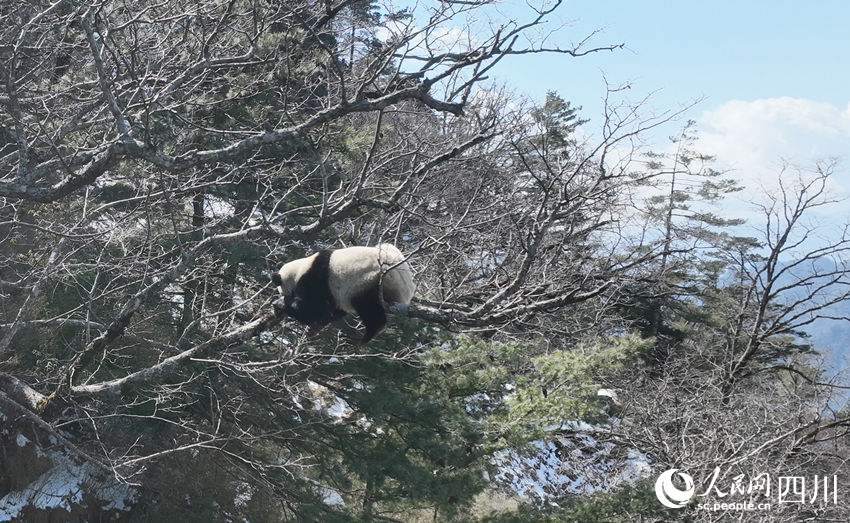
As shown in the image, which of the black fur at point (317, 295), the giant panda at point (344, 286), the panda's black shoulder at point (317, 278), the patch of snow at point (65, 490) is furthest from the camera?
the patch of snow at point (65, 490)

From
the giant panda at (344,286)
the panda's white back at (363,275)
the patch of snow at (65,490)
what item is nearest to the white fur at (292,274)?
the giant panda at (344,286)

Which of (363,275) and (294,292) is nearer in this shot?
(363,275)

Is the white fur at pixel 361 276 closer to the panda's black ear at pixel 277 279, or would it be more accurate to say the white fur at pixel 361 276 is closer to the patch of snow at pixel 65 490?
the panda's black ear at pixel 277 279

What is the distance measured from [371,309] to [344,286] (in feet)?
1.29

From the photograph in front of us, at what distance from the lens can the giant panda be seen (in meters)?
6.42

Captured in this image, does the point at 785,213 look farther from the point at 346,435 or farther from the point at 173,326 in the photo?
the point at 173,326

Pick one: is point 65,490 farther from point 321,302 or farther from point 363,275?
point 363,275

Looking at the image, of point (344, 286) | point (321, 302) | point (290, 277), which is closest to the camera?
point (344, 286)

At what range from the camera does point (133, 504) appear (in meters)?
10.9

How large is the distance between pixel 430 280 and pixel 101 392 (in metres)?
4.95

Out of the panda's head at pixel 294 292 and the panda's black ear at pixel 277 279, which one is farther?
the panda's black ear at pixel 277 279

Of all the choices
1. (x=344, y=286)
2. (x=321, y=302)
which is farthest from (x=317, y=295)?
(x=344, y=286)

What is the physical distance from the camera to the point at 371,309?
6473mm

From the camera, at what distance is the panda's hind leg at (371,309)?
21.1 ft
